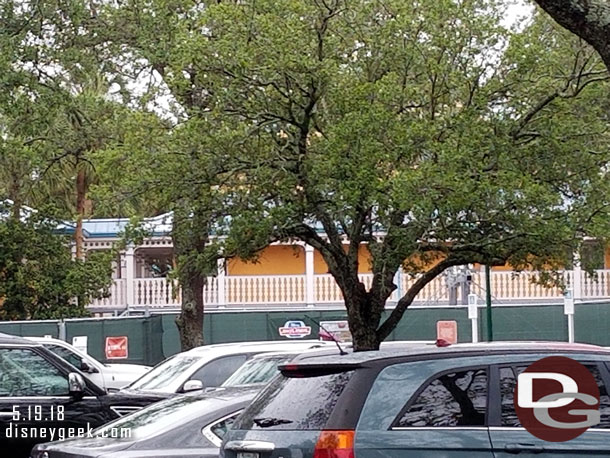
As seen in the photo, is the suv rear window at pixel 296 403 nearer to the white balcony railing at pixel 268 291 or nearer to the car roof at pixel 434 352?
the car roof at pixel 434 352

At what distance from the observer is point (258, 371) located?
41.3 feet

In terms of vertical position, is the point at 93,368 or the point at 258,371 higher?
the point at 258,371

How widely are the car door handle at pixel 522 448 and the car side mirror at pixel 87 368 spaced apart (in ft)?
43.0

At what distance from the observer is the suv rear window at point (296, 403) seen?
6.48m

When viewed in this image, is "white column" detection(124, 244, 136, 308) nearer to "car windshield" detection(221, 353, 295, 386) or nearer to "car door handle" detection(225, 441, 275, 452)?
"car windshield" detection(221, 353, 295, 386)

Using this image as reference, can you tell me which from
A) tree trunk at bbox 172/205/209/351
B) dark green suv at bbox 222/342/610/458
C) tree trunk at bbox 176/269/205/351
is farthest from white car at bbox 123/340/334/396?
tree trunk at bbox 176/269/205/351

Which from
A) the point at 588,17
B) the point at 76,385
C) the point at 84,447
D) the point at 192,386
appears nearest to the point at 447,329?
the point at 192,386

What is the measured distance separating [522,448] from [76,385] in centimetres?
658

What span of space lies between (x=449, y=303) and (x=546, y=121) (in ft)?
69.2

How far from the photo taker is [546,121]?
48.0ft

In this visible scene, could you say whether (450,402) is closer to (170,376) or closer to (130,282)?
(170,376)

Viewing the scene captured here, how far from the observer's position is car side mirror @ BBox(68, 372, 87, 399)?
466 inches

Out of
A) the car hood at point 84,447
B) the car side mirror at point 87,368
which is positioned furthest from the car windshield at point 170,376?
the car hood at point 84,447

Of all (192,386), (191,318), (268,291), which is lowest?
(192,386)
